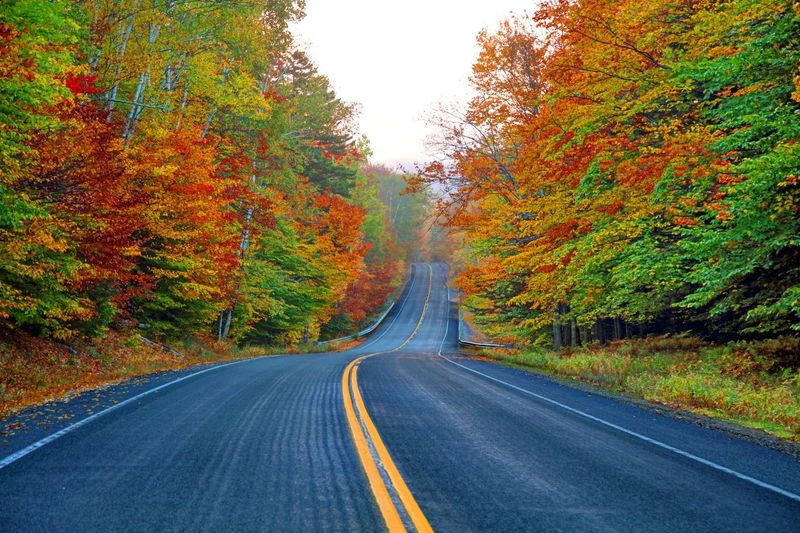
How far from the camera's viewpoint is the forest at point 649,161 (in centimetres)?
932

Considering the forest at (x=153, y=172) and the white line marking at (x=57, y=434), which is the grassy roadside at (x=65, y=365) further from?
the white line marking at (x=57, y=434)

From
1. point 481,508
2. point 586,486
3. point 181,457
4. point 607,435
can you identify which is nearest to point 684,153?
point 607,435

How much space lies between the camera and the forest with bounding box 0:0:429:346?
9.76m

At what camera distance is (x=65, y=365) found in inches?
505

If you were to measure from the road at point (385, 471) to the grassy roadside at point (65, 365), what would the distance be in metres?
2.45

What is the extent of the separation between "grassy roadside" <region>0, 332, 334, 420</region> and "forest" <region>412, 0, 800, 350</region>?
10926mm

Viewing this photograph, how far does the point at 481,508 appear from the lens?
4.05 m

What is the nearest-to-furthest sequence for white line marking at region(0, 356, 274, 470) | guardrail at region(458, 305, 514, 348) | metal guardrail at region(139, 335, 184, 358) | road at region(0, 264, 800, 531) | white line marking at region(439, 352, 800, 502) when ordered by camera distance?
road at region(0, 264, 800, 531)
white line marking at region(439, 352, 800, 502)
white line marking at region(0, 356, 274, 470)
metal guardrail at region(139, 335, 184, 358)
guardrail at region(458, 305, 514, 348)

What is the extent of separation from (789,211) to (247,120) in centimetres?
1981

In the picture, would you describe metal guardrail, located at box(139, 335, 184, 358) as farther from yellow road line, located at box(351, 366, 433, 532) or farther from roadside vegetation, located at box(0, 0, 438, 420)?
yellow road line, located at box(351, 366, 433, 532)

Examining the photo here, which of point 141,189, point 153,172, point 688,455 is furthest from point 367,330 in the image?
point 688,455

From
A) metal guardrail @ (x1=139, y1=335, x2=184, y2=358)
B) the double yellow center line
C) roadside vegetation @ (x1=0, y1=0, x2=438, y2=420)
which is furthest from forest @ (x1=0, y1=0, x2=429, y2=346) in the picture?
the double yellow center line

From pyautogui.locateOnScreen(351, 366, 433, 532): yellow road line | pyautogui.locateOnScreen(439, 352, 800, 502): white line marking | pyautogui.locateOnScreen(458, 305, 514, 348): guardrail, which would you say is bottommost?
pyautogui.locateOnScreen(439, 352, 800, 502): white line marking

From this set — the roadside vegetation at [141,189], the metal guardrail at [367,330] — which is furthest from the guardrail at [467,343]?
the roadside vegetation at [141,189]
